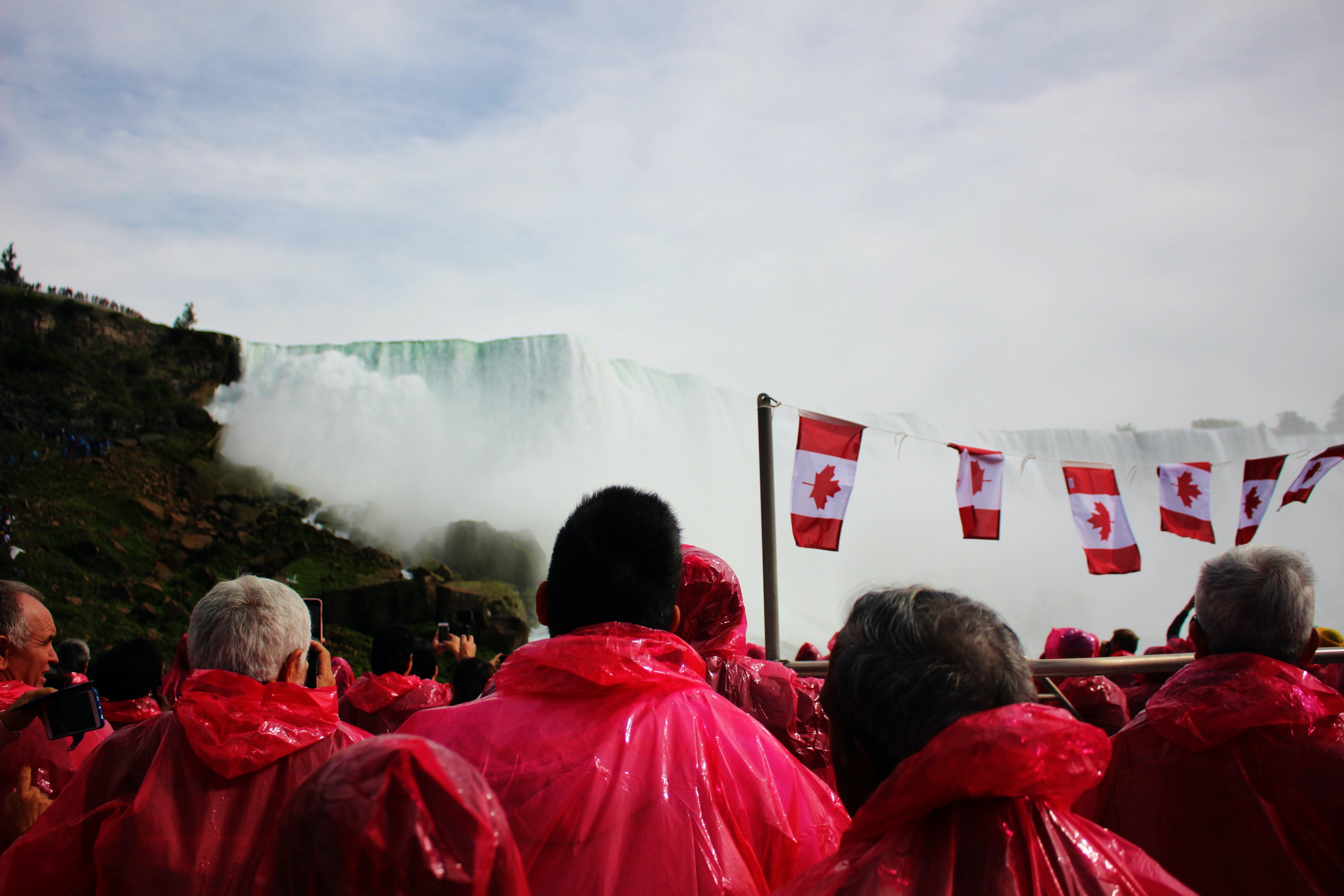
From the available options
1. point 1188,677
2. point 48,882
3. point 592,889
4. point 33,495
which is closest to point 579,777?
point 592,889

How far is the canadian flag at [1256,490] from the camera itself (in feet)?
27.8

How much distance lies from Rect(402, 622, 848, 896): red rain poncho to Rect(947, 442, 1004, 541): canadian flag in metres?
6.34

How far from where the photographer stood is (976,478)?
746cm

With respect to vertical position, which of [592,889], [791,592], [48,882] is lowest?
[791,592]

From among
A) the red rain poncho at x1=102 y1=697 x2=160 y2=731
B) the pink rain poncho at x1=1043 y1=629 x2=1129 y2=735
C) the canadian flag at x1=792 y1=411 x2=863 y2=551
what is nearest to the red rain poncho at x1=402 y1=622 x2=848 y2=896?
the red rain poncho at x1=102 y1=697 x2=160 y2=731

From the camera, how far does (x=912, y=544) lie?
28.2 meters

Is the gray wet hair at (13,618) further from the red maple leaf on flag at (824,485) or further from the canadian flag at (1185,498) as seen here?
the canadian flag at (1185,498)

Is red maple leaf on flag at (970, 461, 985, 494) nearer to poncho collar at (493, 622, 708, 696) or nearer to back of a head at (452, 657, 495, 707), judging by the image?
back of a head at (452, 657, 495, 707)

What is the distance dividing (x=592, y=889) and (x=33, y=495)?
21382mm

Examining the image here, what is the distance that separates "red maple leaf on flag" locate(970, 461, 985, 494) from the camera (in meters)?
7.45

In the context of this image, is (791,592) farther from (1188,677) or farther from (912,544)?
(1188,677)

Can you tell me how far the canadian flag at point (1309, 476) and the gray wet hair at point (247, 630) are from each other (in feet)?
28.9

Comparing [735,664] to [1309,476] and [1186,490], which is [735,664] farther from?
[1309,476]

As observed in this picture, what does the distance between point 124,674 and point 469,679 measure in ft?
4.86
